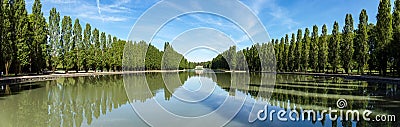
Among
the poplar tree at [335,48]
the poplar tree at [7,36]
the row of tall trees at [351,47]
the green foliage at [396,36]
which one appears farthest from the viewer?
the poplar tree at [335,48]

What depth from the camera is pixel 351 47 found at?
31547 mm

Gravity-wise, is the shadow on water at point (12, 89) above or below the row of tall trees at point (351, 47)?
below

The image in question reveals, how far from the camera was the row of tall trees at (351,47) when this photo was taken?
78.4 feet

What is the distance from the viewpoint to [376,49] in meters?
25.4

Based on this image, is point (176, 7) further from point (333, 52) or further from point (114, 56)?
point (114, 56)

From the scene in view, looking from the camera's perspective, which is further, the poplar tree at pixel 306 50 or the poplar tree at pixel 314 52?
the poplar tree at pixel 306 50

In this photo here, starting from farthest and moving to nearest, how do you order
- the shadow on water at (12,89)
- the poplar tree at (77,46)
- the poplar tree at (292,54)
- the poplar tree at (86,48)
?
1. the poplar tree at (292,54)
2. the poplar tree at (86,48)
3. the poplar tree at (77,46)
4. the shadow on water at (12,89)

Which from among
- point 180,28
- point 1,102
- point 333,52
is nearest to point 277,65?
point 333,52

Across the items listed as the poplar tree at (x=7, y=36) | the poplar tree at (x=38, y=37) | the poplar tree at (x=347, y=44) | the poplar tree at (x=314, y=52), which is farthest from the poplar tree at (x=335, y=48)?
the poplar tree at (x=7, y=36)

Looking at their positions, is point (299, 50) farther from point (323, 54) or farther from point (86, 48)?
point (86, 48)

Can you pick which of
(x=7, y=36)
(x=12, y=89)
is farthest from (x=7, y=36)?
(x=12, y=89)

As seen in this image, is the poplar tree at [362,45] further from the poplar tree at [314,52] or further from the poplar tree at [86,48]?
the poplar tree at [86,48]

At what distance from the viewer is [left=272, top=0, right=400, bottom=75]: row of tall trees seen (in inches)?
941

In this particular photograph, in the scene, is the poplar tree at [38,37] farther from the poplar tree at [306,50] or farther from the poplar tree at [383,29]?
the poplar tree at [306,50]
